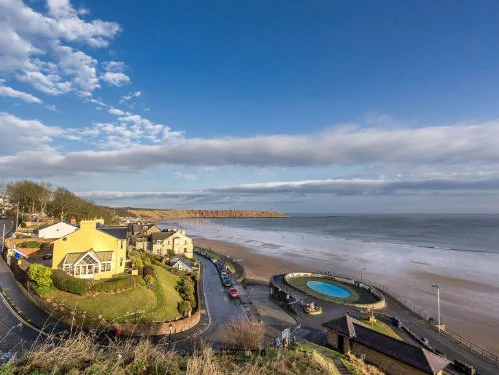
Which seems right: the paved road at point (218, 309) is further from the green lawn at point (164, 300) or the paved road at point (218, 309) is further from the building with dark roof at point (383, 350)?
the building with dark roof at point (383, 350)

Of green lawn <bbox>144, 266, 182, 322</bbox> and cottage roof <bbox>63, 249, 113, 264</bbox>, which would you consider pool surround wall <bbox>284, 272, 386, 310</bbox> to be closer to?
green lawn <bbox>144, 266, 182, 322</bbox>

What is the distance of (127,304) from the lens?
28.1m

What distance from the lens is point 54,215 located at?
285 ft

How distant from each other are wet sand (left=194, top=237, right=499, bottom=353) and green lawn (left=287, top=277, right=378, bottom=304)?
639 cm

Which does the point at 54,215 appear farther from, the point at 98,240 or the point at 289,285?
the point at 289,285

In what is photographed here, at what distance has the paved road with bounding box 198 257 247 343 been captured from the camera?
88.4 feet

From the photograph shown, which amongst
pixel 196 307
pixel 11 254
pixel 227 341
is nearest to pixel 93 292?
pixel 196 307

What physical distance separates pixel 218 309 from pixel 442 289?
41409 millimetres

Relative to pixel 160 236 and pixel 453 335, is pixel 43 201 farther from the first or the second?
pixel 453 335

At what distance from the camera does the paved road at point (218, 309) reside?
2695 cm

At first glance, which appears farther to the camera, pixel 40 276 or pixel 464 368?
pixel 40 276

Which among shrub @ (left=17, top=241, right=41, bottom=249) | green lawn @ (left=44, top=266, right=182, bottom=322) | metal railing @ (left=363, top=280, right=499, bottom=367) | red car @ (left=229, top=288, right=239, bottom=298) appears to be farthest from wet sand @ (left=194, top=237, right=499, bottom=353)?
shrub @ (left=17, top=241, right=41, bottom=249)

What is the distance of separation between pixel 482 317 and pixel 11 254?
64.6 m

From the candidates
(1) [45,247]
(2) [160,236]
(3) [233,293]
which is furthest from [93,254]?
(2) [160,236]
